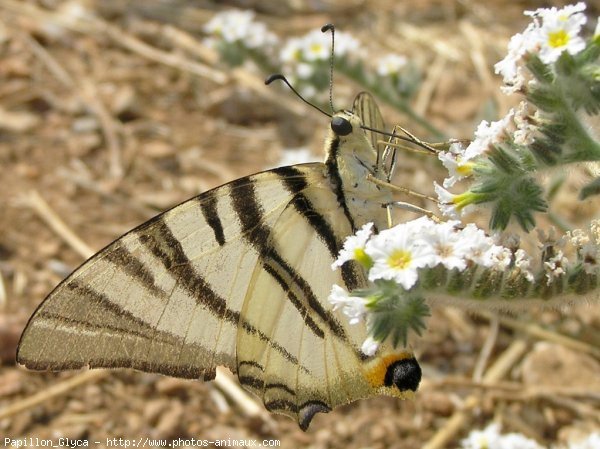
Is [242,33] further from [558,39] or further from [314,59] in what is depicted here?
[558,39]

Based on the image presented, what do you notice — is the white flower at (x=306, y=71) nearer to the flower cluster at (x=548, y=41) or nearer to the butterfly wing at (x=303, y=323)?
the butterfly wing at (x=303, y=323)

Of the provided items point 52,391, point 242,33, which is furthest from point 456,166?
point 242,33

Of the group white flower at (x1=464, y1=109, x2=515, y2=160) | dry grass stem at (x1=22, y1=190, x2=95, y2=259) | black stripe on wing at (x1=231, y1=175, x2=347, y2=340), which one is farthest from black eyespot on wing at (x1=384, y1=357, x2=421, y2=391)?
dry grass stem at (x1=22, y1=190, x2=95, y2=259)

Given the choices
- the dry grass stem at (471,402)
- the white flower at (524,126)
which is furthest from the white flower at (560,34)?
the dry grass stem at (471,402)

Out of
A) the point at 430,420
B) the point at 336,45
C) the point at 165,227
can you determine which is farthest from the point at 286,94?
the point at 165,227

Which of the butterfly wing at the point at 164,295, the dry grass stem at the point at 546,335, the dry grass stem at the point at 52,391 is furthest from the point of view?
the dry grass stem at the point at 546,335

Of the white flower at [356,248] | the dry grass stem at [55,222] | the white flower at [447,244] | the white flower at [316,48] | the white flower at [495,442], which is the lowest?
the dry grass stem at [55,222]

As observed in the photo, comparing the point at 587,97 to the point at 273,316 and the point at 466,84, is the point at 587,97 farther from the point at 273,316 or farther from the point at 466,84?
the point at 466,84
